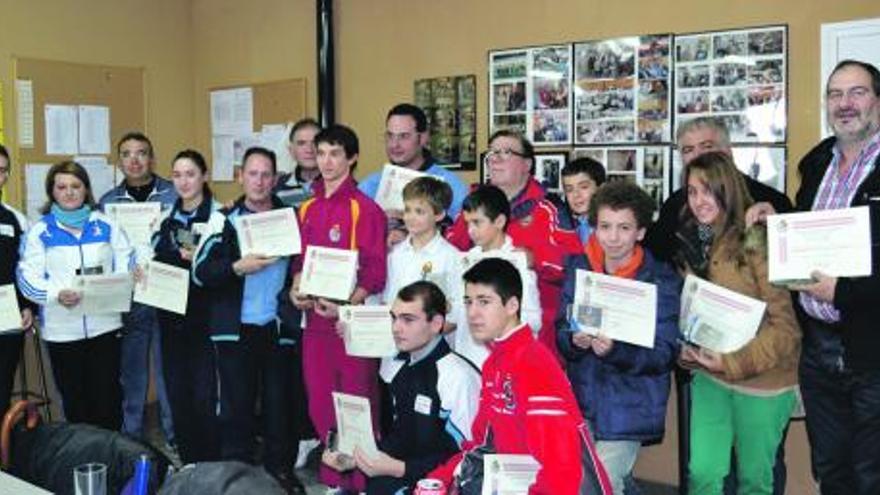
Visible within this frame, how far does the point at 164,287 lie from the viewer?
3941mm

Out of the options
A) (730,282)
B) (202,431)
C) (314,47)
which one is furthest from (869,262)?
(314,47)

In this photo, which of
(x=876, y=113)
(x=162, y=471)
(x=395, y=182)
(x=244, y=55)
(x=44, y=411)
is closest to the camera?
(x=162, y=471)

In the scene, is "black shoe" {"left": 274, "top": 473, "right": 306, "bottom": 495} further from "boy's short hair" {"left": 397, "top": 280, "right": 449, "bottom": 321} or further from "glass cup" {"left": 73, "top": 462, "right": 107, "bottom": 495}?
"boy's short hair" {"left": 397, "top": 280, "right": 449, "bottom": 321}

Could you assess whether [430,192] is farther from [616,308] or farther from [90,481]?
[90,481]

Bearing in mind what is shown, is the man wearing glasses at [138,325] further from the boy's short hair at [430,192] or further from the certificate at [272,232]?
the boy's short hair at [430,192]

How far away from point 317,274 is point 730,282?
1652 millimetres

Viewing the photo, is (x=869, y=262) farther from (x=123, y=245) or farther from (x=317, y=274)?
Result: (x=123, y=245)

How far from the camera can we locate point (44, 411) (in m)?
4.57

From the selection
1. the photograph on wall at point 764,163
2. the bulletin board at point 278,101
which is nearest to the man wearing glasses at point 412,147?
the photograph on wall at point 764,163

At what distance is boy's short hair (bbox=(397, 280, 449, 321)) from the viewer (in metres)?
3.12

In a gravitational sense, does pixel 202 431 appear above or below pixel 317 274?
below

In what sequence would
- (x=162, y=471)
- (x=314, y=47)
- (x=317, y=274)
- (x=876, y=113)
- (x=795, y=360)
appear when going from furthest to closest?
(x=314, y=47) < (x=317, y=274) < (x=795, y=360) < (x=876, y=113) < (x=162, y=471)

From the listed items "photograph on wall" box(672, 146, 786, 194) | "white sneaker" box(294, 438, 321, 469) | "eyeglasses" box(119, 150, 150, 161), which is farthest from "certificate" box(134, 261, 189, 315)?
"photograph on wall" box(672, 146, 786, 194)

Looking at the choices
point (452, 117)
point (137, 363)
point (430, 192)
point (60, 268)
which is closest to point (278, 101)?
point (452, 117)
